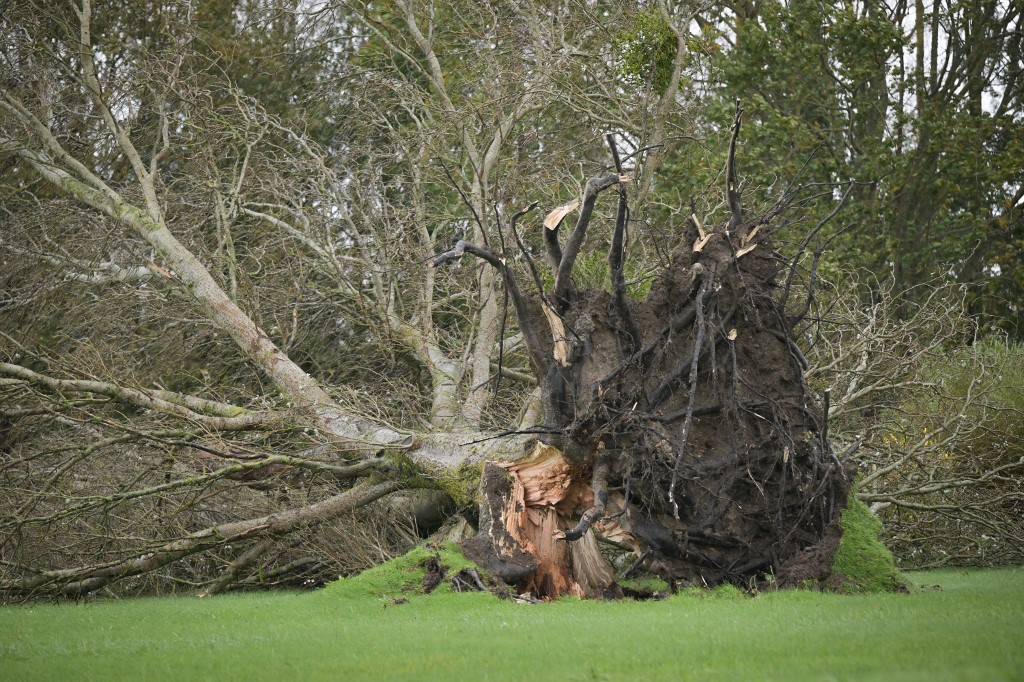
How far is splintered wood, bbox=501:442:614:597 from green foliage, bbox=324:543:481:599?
1.97 feet

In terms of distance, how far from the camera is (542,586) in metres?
10.1

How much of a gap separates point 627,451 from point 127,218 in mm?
8091

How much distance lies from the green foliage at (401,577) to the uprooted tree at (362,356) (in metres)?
0.26

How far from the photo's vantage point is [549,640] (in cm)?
676

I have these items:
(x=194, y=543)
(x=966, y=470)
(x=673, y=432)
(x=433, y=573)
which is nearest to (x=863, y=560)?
(x=673, y=432)

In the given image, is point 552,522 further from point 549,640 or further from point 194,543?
point 194,543

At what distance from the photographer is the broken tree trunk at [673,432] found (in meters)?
9.55

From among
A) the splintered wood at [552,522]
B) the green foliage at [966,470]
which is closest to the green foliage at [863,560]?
the splintered wood at [552,522]

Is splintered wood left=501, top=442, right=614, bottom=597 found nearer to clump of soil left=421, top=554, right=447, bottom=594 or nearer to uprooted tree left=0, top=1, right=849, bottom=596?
uprooted tree left=0, top=1, right=849, bottom=596

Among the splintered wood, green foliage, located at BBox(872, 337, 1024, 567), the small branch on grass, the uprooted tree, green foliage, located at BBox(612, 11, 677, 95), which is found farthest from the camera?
green foliage, located at BBox(612, 11, 677, 95)

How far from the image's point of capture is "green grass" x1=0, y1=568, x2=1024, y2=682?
5629mm

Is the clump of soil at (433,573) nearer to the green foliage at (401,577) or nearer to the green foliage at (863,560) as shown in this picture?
the green foliage at (401,577)

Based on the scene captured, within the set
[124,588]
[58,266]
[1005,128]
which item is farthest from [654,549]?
[1005,128]

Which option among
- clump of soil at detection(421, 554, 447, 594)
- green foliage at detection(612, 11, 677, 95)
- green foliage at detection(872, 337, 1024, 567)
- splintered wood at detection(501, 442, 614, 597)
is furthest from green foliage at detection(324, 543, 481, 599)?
green foliage at detection(612, 11, 677, 95)
